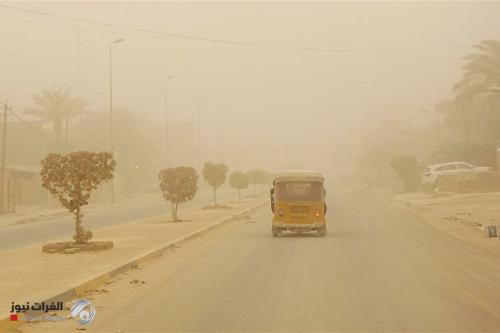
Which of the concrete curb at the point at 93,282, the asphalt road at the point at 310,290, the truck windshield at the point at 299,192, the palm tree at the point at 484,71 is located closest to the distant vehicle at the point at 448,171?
the palm tree at the point at 484,71

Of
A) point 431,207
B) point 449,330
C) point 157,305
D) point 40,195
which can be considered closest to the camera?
point 449,330


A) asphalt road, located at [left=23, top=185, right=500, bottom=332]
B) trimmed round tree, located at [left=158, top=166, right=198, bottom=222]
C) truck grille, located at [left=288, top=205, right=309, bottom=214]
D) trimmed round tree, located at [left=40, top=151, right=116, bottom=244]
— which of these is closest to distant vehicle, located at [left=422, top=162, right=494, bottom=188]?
trimmed round tree, located at [left=158, top=166, right=198, bottom=222]

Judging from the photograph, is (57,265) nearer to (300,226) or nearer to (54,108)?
(300,226)

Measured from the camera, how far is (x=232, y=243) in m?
20.8

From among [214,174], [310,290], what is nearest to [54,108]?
[214,174]

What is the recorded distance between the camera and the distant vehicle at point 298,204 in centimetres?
2308

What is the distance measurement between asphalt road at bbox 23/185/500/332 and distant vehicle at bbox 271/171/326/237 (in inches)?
124

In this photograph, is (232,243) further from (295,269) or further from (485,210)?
(485,210)

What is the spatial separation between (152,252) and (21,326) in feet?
27.8

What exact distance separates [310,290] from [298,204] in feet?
39.4

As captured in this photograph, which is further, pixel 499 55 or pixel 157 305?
pixel 499 55

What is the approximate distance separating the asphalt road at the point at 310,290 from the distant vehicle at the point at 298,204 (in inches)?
124

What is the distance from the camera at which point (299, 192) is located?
23641mm

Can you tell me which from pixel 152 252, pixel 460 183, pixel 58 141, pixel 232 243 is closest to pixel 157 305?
pixel 152 252
